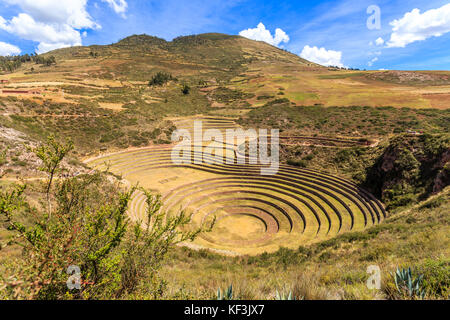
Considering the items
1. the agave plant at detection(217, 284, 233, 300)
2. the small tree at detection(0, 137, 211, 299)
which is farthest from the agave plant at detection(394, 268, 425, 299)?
the small tree at detection(0, 137, 211, 299)

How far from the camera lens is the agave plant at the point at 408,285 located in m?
3.71

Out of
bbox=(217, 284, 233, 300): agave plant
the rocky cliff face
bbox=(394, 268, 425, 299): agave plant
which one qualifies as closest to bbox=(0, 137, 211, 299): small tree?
bbox=(217, 284, 233, 300): agave plant

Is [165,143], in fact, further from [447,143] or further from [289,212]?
[447,143]

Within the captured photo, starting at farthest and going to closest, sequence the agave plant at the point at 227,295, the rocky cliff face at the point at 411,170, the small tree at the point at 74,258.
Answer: the rocky cliff face at the point at 411,170 < the agave plant at the point at 227,295 < the small tree at the point at 74,258

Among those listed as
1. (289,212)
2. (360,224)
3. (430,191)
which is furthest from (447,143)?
(289,212)

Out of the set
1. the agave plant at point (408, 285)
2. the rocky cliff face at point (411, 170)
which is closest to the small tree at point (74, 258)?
the agave plant at point (408, 285)

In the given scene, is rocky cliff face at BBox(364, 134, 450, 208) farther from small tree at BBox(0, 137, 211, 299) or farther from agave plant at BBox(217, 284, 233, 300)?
small tree at BBox(0, 137, 211, 299)

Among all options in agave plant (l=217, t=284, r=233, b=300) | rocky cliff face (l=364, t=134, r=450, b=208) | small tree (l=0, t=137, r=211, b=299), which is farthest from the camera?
rocky cliff face (l=364, t=134, r=450, b=208)

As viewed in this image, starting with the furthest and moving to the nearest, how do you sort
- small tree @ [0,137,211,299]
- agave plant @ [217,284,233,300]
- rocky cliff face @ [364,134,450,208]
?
rocky cliff face @ [364,134,450,208] < agave plant @ [217,284,233,300] < small tree @ [0,137,211,299]

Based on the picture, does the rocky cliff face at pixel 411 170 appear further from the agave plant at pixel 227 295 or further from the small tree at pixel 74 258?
the small tree at pixel 74 258

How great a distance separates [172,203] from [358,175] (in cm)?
1979

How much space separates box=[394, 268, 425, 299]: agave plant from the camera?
3705 mm

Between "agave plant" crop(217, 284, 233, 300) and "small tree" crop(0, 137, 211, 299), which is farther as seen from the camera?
"agave plant" crop(217, 284, 233, 300)

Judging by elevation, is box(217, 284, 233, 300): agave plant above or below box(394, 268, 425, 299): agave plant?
below
